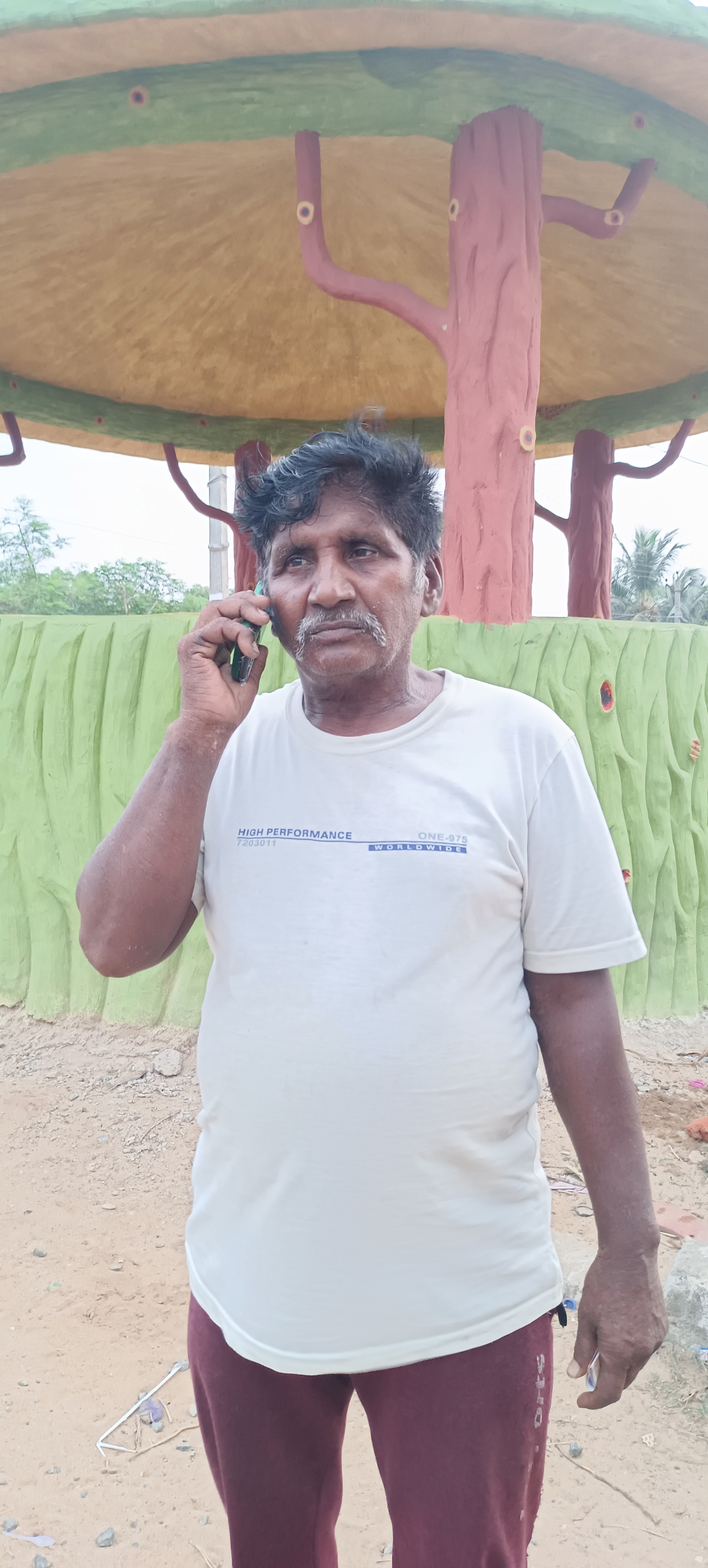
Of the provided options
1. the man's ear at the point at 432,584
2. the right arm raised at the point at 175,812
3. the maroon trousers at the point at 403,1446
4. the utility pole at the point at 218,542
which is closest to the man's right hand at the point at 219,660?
the right arm raised at the point at 175,812

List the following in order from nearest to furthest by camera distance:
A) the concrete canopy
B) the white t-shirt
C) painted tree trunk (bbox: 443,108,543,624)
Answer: the white t-shirt
the concrete canopy
painted tree trunk (bbox: 443,108,543,624)

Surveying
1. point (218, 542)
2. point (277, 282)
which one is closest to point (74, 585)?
point (218, 542)

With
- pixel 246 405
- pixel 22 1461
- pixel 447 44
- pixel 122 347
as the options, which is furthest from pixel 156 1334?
pixel 246 405

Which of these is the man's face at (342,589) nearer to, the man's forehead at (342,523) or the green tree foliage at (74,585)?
the man's forehead at (342,523)

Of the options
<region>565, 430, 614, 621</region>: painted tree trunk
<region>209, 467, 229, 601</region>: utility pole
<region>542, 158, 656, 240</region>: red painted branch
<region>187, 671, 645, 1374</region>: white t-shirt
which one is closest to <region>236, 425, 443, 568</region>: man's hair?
<region>187, 671, 645, 1374</region>: white t-shirt

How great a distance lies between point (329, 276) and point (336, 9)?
3.40 feet

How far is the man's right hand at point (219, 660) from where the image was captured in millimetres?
1269

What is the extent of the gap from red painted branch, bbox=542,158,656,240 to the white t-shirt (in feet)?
11.7

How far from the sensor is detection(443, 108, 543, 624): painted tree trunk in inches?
144

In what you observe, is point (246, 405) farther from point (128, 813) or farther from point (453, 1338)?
point (453, 1338)

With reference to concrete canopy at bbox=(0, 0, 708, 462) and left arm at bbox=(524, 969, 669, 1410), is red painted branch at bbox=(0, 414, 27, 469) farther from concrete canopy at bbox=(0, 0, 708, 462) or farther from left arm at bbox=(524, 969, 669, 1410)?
left arm at bbox=(524, 969, 669, 1410)

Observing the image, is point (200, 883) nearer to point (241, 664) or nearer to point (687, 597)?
point (241, 664)

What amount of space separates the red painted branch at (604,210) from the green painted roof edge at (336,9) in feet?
2.77

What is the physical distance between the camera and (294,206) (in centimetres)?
504
